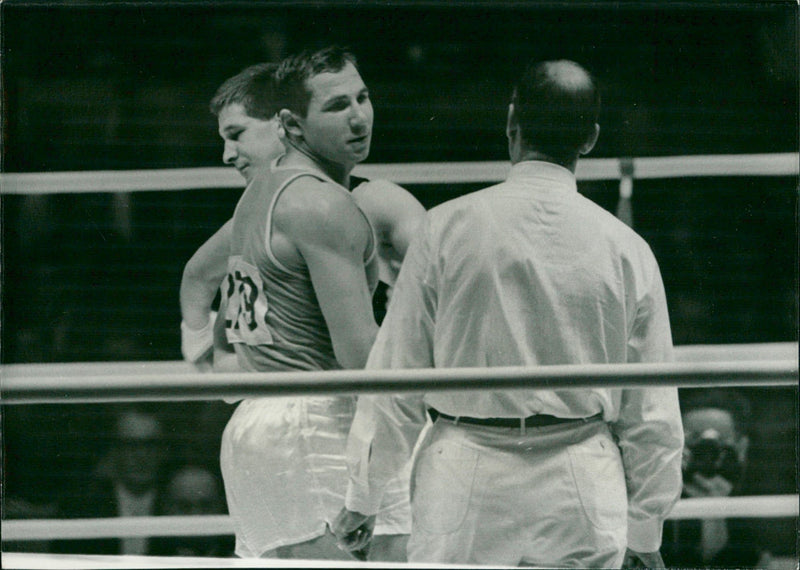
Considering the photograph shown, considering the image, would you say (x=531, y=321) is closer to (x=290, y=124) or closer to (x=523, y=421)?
(x=523, y=421)

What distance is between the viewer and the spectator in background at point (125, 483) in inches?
56.7

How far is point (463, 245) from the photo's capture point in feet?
4.50

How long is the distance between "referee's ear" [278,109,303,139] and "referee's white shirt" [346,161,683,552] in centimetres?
27

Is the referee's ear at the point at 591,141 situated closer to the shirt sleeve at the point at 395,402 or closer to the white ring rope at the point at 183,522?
the shirt sleeve at the point at 395,402

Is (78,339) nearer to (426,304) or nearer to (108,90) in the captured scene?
(108,90)

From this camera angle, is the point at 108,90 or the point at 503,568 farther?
the point at 108,90

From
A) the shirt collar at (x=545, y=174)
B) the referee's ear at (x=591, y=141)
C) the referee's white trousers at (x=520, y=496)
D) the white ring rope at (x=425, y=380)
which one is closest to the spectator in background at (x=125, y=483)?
the white ring rope at (x=425, y=380)

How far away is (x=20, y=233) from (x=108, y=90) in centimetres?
29

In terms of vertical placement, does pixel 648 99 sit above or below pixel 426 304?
above

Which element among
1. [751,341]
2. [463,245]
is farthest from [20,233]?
Answer: [751,341]

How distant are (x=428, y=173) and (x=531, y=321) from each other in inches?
11.7

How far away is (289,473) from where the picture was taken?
4.64 ft

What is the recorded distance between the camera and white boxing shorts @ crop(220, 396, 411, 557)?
4.59ft

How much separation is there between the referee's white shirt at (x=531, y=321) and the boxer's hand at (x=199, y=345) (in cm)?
28
